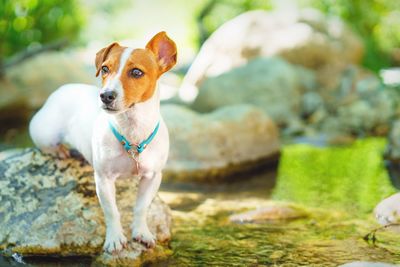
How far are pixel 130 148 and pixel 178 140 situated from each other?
4.13 m

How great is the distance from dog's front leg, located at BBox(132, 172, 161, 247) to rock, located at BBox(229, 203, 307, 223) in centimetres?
147

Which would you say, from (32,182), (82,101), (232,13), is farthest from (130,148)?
(232,13)

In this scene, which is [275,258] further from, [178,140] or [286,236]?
[178,140]

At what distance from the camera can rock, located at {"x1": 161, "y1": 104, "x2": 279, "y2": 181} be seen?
8.11 meters

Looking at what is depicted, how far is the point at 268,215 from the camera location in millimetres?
5953

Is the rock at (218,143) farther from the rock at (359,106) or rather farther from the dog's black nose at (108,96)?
the dog's black nose at (108,96)

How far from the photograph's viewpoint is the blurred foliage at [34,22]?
1238 cm

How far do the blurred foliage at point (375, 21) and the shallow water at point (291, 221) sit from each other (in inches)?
374

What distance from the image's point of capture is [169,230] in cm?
509

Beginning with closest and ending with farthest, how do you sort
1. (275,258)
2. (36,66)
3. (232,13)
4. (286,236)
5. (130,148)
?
(130,148) → (275,258) → (286,236) → (36,66) → (232,13)

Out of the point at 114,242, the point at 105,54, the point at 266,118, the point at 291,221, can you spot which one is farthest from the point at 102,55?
the point at 266,118

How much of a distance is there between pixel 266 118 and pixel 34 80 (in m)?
5.44

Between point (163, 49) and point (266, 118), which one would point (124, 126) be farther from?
point (266, 118)

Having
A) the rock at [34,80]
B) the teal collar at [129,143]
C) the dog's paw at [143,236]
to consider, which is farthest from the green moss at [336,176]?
the rock at [34,80]
